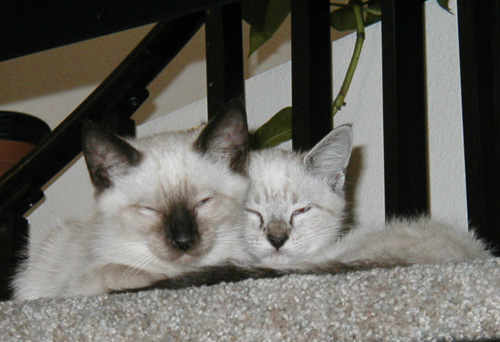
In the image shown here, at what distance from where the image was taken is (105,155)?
1.31 meters

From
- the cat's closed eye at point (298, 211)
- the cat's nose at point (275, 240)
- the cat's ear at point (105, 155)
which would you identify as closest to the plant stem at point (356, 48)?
the cat's closed eye at point (298, 211)

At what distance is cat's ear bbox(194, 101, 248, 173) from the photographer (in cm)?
130

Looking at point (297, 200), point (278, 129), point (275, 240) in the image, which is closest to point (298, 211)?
point (297, 200)

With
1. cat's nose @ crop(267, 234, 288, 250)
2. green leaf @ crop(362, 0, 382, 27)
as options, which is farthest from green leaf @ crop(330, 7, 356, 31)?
cat's nose @ crop(267, 234, 288, 250)

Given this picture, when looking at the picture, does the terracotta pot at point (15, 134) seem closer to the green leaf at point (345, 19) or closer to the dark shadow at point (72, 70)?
the dark shadow at point (72, 70)

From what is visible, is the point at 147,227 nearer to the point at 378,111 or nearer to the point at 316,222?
the point at 316,222

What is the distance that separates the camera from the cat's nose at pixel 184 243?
1196mm

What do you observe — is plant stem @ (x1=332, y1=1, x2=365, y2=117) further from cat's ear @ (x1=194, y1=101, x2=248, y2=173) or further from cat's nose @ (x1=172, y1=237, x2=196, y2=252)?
cat's nose @ (x1=172, y1=237, x2=196, y2=252)

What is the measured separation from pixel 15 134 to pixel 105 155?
127 cm

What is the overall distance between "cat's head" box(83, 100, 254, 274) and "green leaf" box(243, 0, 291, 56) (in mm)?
679

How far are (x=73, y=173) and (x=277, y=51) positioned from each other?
1.15 meters

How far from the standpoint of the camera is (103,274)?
1188 mm

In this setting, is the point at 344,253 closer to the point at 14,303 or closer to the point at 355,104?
the point at 14,303

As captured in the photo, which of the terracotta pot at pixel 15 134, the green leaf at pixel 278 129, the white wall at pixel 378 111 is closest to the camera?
the white wall at pixel 378 111
